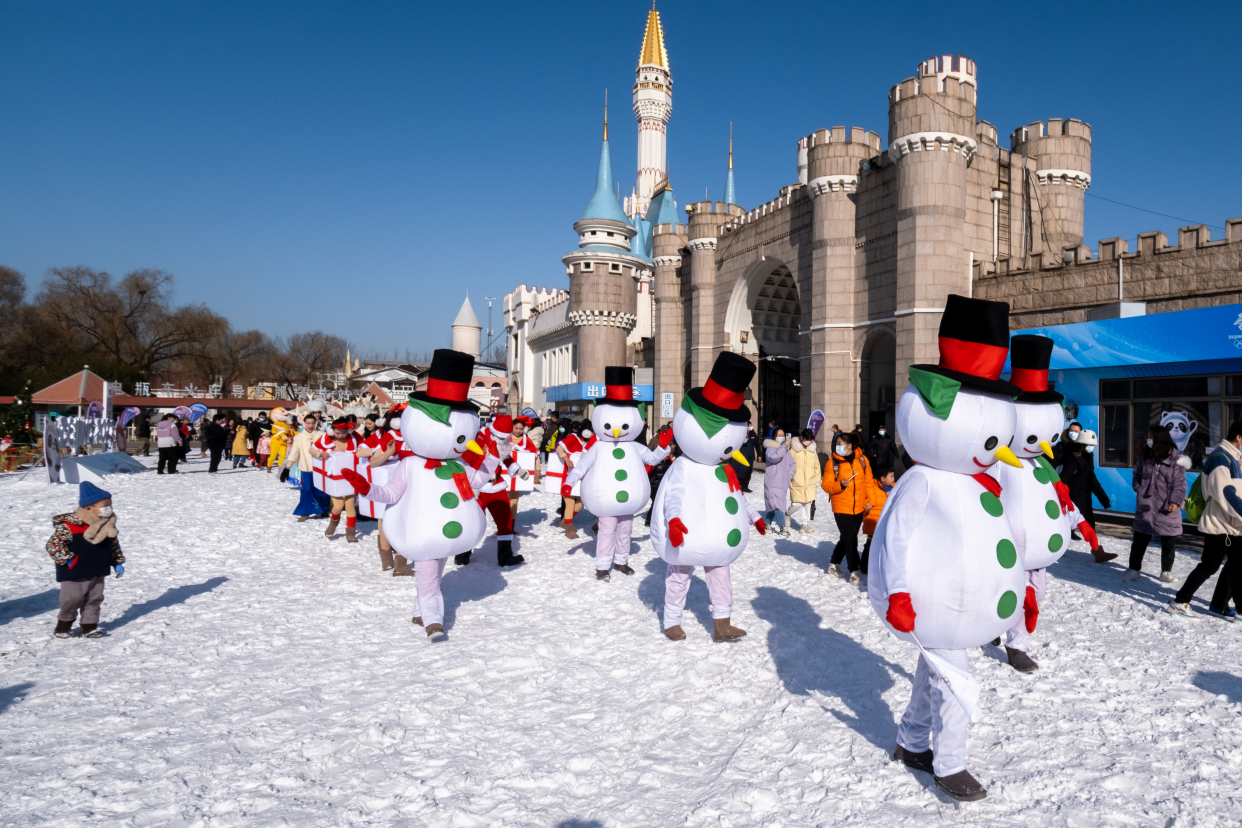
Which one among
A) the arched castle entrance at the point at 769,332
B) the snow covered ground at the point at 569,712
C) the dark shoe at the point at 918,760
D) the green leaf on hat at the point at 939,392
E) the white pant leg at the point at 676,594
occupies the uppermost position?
the arched castle entrance at the point at 769,332

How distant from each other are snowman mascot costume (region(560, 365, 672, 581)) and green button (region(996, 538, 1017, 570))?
14.9ft

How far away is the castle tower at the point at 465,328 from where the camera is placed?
52.9 metres

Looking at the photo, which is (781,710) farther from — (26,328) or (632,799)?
(26,328)

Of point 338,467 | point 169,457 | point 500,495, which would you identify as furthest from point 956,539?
point 169,457

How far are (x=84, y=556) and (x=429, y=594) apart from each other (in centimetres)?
265

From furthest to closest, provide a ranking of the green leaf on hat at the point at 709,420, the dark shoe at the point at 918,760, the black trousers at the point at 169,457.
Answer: the black trousers at the point at 169,457 < the green leaf on hat at the point at 709,420 < the dark shoe at the point at 918,760

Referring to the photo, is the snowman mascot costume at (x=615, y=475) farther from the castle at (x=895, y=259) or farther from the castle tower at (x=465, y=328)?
the castle tower at (x=465, y=328)

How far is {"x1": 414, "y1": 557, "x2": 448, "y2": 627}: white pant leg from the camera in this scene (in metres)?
5.45

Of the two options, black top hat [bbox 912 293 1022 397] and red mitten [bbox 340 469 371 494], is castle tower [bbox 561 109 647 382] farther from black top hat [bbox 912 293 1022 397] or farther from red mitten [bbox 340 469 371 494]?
black top hat [bbox 912 293 1022 397]

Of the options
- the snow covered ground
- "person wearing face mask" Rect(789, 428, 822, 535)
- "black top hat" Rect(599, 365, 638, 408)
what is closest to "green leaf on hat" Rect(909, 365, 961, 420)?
the snow covered ground

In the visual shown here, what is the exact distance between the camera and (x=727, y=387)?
5.34 m

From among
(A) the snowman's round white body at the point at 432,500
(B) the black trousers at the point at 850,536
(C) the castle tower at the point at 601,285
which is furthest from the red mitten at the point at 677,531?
(C) the castle tower at the point at 601,285

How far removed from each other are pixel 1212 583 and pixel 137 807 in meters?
9.32

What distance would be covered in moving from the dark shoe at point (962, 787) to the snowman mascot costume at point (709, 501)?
90.1 inches
